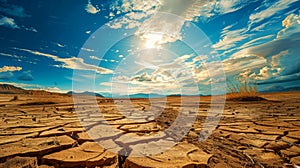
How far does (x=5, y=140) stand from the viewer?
6.53ft

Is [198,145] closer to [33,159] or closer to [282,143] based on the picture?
[282,143]

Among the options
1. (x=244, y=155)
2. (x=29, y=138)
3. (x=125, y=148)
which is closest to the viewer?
(x=244, y=155)

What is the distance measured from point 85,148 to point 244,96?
9402 mm

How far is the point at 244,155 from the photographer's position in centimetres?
168

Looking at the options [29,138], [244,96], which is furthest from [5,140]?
[244,96]

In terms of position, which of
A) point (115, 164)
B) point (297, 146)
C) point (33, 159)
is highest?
point (33, 159)

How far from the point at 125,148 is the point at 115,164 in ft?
1.06

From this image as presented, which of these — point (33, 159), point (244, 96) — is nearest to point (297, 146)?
point (33, 159)

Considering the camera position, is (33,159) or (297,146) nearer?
(33,159)

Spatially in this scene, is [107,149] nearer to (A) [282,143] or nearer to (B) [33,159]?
(B) [33,159]

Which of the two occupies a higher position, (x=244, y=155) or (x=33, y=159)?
(x=33, y=159)

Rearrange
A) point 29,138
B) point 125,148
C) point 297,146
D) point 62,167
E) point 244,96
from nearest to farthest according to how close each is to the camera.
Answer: point 62,167, point 125,148, point 297,146, point 29,138, point 244,96

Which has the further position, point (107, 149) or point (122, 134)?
point (122, 134)

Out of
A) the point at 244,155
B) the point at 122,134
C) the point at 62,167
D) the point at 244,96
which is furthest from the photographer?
the point at 244,96
